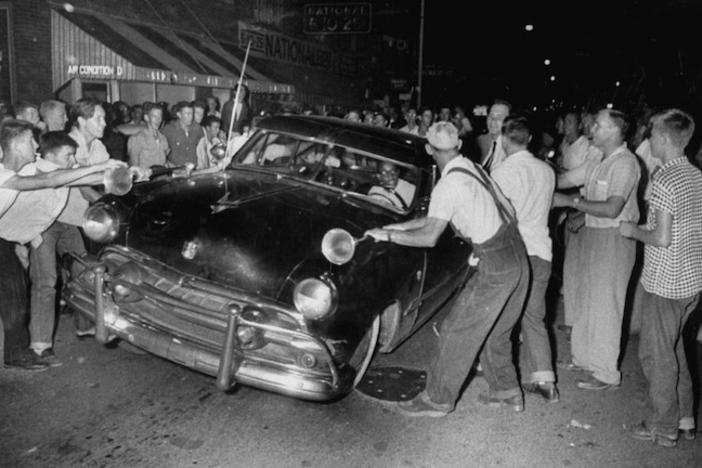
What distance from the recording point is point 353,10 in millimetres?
19641

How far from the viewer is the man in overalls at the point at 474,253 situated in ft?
11.9

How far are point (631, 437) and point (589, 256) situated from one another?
1327mm

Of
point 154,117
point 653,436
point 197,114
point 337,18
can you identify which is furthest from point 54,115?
point 337,18

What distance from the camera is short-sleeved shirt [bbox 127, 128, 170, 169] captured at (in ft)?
24.8

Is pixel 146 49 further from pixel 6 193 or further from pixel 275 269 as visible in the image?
pixel 275 269

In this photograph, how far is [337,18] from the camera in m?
20.5

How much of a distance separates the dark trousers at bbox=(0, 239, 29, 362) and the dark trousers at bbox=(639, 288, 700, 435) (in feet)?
14.1

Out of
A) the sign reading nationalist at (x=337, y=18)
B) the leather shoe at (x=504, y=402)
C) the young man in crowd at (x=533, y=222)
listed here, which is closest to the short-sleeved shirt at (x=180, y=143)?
the young man in crowd at (x=533, y=222)

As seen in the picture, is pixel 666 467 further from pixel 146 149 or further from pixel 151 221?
pixel 146 149

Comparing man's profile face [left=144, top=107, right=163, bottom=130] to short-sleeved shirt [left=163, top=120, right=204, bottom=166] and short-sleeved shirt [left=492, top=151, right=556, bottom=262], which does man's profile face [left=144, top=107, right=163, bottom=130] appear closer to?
short-sleeved shirt [left=163, top=120, right=204, bottom=166]

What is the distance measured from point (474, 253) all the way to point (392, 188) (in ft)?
3.88

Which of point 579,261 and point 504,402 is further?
point 579,261

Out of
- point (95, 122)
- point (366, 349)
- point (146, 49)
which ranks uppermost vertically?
point (146, 49)

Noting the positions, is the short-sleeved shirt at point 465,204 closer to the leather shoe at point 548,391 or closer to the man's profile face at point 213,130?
the leather shoe at point 548,391
